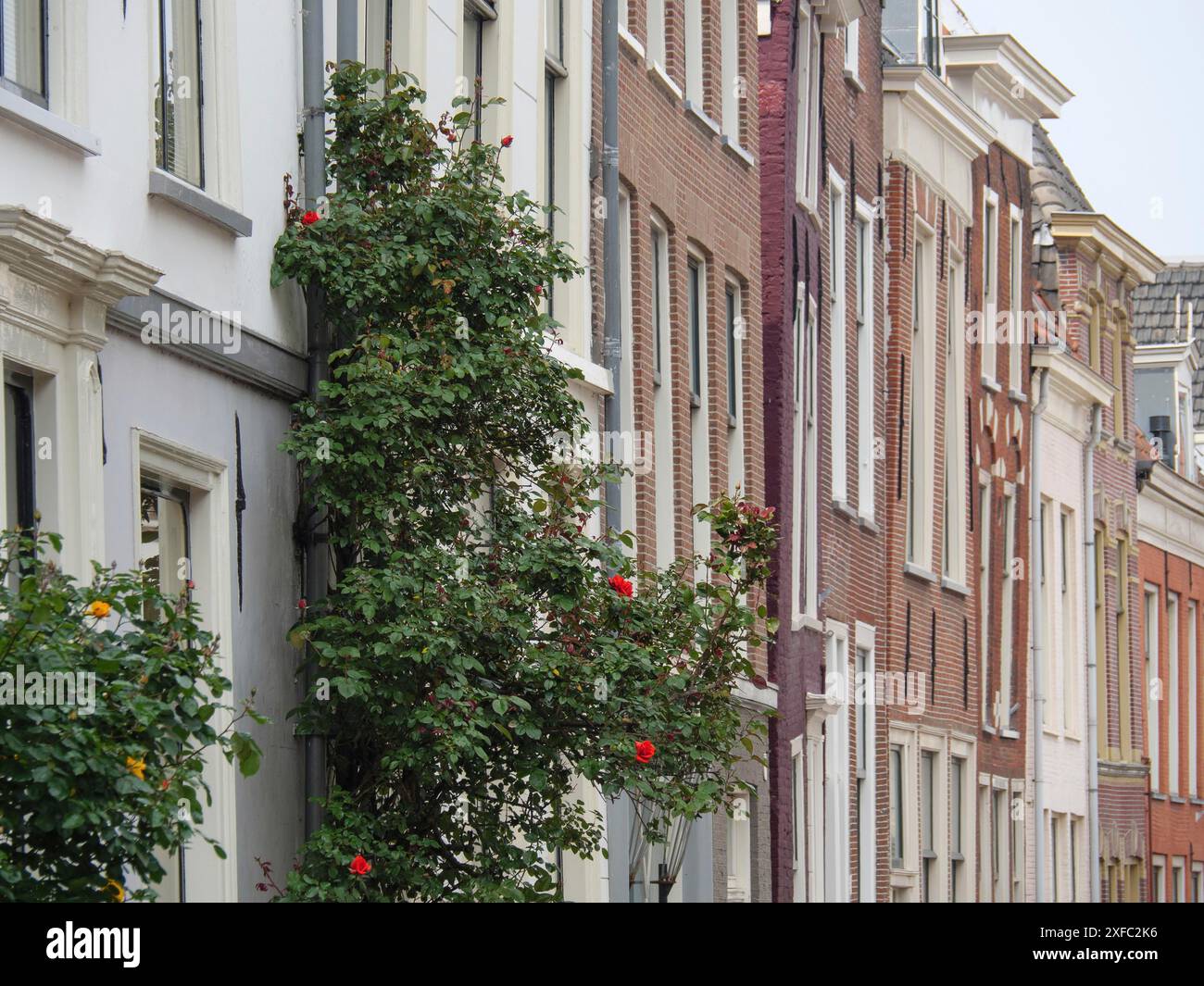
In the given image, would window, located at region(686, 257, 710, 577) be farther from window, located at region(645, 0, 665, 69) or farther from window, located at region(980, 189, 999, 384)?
window, located at region(980, 189, 999, 384)

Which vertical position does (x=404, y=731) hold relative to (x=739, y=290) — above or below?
below

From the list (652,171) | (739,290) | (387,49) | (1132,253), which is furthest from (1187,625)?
(387,49)

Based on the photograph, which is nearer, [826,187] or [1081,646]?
[826,187]

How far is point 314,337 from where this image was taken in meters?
12.2

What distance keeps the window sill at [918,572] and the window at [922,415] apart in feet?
0.56

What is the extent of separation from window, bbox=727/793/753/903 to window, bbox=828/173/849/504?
454 centimetres

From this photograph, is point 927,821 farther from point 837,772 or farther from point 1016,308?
point 1016,308

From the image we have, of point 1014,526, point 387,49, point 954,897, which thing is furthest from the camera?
point 1014,526

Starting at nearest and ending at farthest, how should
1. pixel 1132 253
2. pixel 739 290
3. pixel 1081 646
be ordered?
1. pixel 739 290
2. pixel 1081 646
3. pixel 1132 253

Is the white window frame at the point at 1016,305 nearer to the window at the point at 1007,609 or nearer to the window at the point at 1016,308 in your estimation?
the window at the point at 1016,308

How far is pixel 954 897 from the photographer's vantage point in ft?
98.5

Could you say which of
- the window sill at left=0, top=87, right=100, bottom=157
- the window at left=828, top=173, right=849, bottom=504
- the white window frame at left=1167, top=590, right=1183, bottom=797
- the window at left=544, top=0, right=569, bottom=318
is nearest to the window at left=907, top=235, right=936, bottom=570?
the window at left=828, top=173, right=849, bottom=504

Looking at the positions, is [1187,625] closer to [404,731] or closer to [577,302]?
[577,302]
